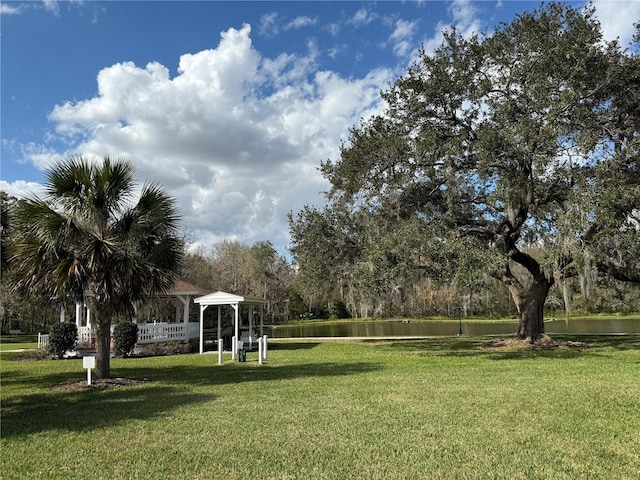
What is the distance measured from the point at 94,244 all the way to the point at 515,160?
36.8 feet

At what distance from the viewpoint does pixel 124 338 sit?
1717 cm

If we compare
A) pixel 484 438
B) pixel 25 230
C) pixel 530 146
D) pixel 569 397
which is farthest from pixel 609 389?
pixel 25 230

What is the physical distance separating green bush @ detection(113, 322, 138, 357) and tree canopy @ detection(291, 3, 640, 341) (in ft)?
29.8

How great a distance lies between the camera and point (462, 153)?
50.5 ft

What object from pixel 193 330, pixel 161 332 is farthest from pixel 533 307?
pixel 161 332

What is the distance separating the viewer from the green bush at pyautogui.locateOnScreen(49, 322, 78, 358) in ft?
57.0

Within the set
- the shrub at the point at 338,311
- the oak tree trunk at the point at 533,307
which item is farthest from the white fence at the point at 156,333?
the shrub at the point at 338,311

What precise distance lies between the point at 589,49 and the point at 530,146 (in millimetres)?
3250

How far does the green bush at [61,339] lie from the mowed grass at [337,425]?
597cm

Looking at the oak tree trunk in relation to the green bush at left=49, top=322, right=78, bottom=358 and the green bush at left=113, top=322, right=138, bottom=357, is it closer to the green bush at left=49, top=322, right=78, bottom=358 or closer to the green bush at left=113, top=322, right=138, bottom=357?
the green bush at left=113, top=322, right=138, bottom=357

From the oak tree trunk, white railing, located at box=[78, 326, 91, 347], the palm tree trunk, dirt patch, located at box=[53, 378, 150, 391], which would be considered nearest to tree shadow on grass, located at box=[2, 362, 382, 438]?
dirt patch, located at box=[53, 378, 150, 391]

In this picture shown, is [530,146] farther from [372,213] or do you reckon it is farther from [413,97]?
[372,213]

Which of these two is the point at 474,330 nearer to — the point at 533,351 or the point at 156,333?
the point at 533,351

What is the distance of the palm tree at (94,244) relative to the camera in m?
9.63
